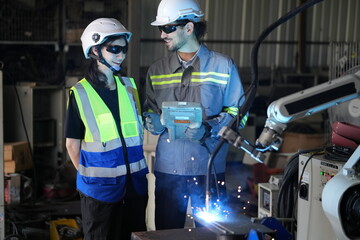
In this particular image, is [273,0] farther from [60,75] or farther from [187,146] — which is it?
[187,146]

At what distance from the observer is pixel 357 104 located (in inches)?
127

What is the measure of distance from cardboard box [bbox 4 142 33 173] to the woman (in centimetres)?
299

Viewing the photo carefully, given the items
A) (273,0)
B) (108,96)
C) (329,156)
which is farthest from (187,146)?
→ (273,0)

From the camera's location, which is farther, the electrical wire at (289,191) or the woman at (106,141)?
the electrical wire at (289,191)

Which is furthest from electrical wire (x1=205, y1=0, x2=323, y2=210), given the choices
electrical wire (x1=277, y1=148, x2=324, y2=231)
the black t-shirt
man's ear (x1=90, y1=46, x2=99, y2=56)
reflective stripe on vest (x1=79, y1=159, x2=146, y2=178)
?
electrical wire (x1=277, y1=148, x2=324, y2=231)

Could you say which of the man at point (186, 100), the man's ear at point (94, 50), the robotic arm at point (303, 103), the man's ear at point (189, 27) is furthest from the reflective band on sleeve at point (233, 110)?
the robotic arm at point (303, 103)

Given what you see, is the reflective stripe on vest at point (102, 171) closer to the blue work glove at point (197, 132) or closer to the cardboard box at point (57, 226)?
the blue work glove at point (197, 132)

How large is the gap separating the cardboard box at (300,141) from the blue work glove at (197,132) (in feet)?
13.6

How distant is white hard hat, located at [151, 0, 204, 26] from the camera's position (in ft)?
10.2

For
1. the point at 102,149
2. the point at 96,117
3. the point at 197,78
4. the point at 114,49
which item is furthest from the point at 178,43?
the point at 102,149

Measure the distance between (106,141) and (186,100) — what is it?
529mm

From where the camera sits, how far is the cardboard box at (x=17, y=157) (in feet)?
18.9

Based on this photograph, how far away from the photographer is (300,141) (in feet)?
22.9

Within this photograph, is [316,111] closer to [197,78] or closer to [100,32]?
[197,78]
